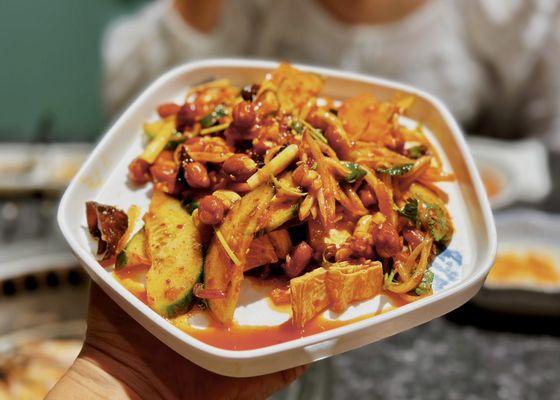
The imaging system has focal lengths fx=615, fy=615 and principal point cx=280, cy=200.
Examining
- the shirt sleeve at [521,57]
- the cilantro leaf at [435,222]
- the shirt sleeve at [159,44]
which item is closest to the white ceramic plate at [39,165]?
the shirt sleeve at [159,44]

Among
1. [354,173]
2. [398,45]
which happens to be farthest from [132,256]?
[398,45]

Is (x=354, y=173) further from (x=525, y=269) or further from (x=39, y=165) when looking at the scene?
(x=39, y=165)

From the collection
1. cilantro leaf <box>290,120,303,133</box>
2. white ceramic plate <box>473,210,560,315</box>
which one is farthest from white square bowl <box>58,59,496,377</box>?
white ceramic plate <box>473,210,560,315</box>

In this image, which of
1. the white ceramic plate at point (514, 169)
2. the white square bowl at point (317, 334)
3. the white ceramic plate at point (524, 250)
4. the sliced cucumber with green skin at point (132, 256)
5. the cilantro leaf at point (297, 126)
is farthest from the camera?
the white ceramic plate at point (514, 169)

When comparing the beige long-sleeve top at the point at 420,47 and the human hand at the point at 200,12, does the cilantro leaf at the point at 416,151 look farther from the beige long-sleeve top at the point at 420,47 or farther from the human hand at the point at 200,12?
the human hand at the point at 200,12

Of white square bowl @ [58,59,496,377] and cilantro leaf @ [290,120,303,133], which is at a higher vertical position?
cilantro leaf @ [290,120,303,133]

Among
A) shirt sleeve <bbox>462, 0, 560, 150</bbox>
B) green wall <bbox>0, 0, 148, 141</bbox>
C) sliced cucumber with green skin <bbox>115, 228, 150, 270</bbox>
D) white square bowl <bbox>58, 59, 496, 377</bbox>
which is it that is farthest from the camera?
green wall <bbox>0, 0, 148, 141</bbox>

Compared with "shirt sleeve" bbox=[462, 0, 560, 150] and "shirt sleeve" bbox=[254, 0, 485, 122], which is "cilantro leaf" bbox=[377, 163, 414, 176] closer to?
"shirt sleeve" bbox=[254, 0, 485, 122]
